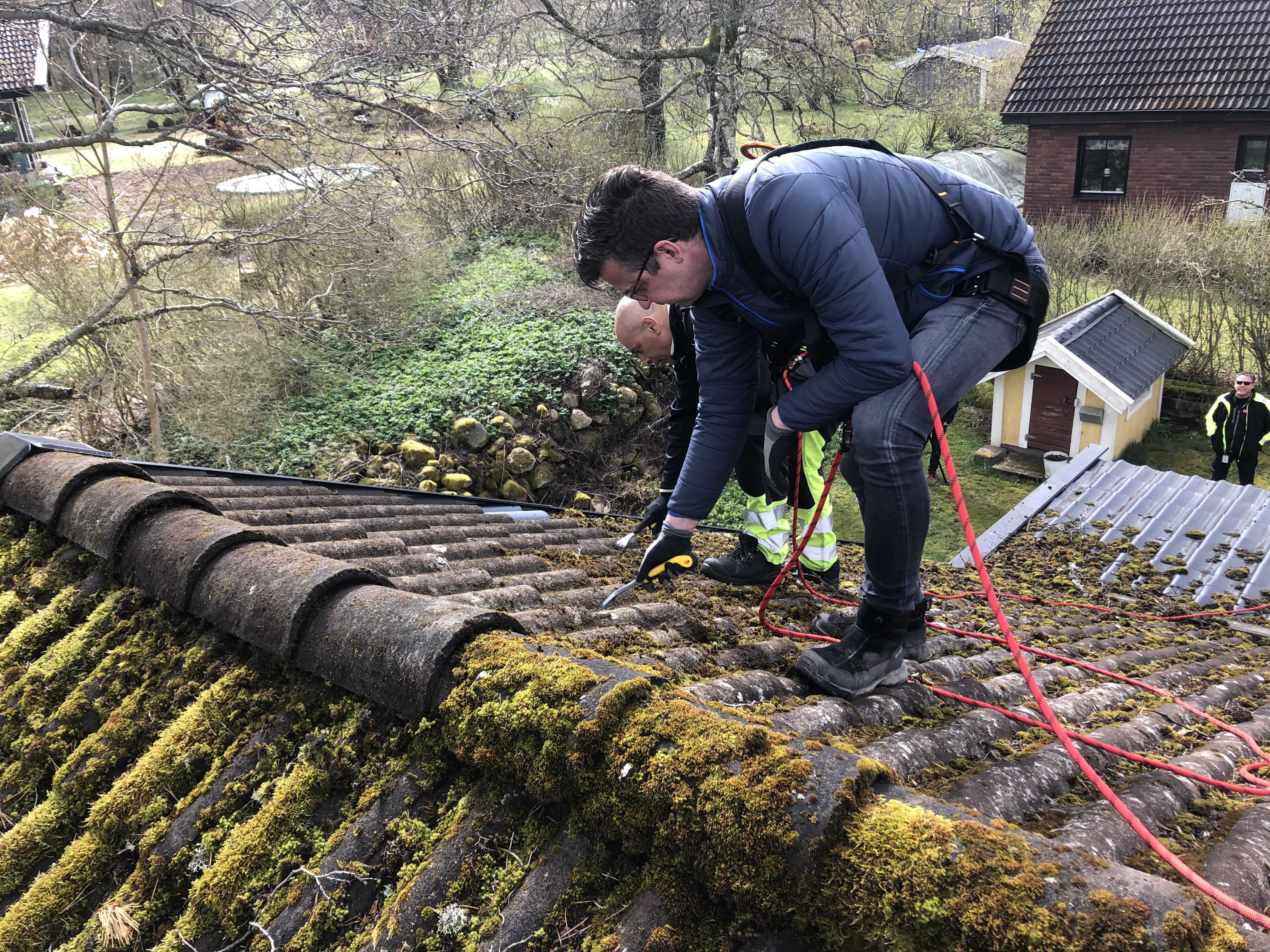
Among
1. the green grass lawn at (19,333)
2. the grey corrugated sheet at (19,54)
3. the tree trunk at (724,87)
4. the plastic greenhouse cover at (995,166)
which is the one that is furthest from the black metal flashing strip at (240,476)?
the plastic greenhouse cover at (995,166)

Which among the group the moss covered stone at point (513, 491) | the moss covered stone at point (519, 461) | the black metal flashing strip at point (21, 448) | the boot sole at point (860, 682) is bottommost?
the moss covered stone at point (513, 491)

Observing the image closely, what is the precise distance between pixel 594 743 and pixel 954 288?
1739mm

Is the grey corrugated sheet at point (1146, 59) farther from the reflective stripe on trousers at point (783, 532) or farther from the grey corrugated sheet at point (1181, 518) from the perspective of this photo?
the reflective stripe on trousers at point (783, 532)

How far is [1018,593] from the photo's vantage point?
470 centimetres

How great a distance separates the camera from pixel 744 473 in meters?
3.97

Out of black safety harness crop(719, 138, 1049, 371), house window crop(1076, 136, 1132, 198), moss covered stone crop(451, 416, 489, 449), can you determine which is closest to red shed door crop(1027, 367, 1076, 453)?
moss covered stone crop(451, 416, 489, 449)

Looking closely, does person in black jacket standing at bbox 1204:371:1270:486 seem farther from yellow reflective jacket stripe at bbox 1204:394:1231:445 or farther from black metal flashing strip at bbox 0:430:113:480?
black metal flashing strip at bbox 0:430:113:480

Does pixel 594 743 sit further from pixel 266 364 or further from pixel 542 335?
pixel 542 335

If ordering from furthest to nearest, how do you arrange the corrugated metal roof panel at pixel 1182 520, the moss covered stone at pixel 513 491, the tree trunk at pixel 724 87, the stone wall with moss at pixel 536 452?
the tree trunk at pixel 724 87
the moss covered stone at pixel 513 491
the stone wall with moss at pixel 536 452
the corrugated metal roof panel at pixel 1182 520

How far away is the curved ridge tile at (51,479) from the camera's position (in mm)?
3037

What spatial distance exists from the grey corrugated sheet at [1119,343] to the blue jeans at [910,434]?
10712 mm

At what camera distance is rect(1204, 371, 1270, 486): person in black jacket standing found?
9.85 m

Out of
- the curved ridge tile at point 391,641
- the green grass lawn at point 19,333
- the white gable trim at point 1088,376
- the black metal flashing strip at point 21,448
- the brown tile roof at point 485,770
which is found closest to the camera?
the brown tile roof at point 485,770

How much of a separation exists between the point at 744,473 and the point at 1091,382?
9797mm
